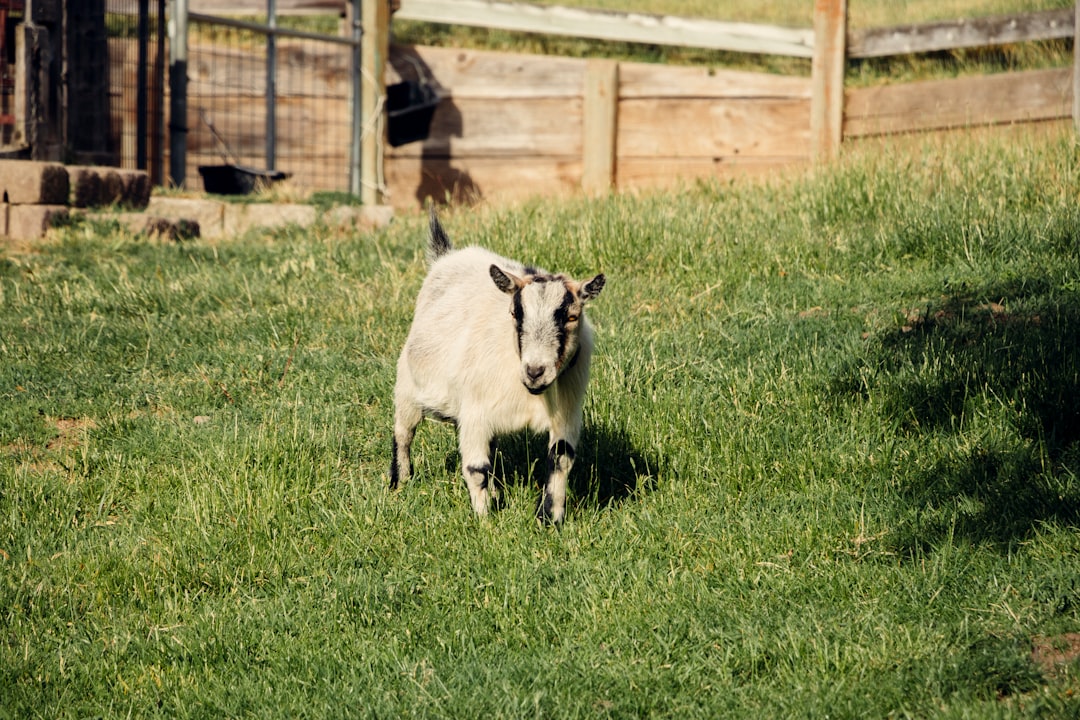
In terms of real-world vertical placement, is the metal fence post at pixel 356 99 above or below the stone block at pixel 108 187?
above

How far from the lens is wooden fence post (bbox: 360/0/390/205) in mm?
14711

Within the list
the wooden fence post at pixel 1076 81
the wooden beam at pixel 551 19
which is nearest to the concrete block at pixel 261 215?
the wooden beam at pixel 551 19

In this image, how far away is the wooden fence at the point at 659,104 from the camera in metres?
13.2

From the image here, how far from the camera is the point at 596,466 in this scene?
6.27m

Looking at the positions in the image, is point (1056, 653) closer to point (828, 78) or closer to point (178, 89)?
point (828, 78)

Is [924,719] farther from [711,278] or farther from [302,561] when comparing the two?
[711,278]

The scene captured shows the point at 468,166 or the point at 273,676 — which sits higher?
the point at 468,166

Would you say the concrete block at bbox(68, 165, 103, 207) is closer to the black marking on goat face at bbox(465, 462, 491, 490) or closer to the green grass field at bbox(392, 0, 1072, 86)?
the green grass field at bbox(392, 0, 1072, 86)

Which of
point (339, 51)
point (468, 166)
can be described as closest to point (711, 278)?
point (468, 166)

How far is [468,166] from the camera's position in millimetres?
15797

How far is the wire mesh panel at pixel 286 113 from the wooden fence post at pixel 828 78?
6572mm

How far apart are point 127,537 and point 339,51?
1217 centimetres

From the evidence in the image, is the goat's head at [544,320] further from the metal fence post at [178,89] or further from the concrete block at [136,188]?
the metal fence post at [178,89]

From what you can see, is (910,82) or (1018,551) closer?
(1018,551)
